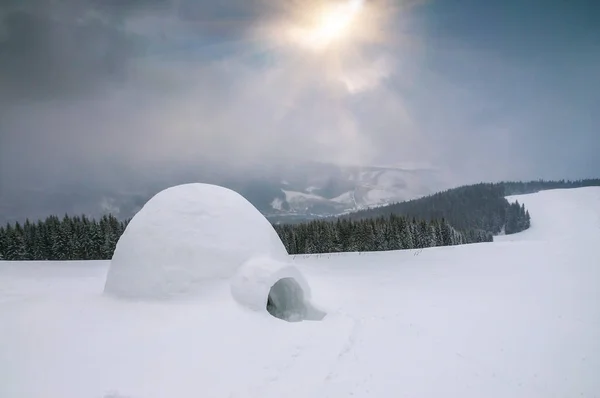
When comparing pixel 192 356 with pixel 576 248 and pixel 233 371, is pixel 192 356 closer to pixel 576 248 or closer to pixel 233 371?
pixel 233 371

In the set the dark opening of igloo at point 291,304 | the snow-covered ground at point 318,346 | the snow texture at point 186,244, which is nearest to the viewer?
the snow-covered ground at point 318,346

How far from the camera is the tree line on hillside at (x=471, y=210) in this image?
8706cm

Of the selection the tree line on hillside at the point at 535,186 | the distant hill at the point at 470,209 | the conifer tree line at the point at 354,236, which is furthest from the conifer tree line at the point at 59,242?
the tree line on hillside at the point at 535,186

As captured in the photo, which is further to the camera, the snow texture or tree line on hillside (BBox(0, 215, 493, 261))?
tree line on hillside (BBox(0, 215, 493, 261))

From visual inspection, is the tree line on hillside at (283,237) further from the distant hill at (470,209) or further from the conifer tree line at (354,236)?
the distant hill at (470,209)

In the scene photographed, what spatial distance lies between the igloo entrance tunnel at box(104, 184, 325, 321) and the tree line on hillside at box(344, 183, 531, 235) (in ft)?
167

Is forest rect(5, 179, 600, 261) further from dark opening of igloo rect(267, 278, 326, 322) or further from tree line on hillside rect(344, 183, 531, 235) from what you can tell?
dark opening of igloo rect(267, 278, 326, 322)

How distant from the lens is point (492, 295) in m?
15.3

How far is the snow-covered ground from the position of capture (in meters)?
7.18

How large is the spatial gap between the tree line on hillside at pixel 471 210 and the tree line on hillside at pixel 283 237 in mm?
17103

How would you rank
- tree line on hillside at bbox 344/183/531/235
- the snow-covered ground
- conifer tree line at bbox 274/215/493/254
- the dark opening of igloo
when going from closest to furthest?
the snow-covered ground
the dark opening of igloo
conifer tree line at bbox 274/215/493/254
tree line on hillside at bbox 344/183/531/235

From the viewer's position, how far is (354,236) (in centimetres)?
4247

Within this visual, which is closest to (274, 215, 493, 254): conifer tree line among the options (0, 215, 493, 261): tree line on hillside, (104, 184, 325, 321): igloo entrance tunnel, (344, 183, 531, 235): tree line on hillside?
(0, 215, 493, 261): tree line on hillside

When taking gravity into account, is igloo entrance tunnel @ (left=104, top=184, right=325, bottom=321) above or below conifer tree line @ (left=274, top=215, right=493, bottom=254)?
above
